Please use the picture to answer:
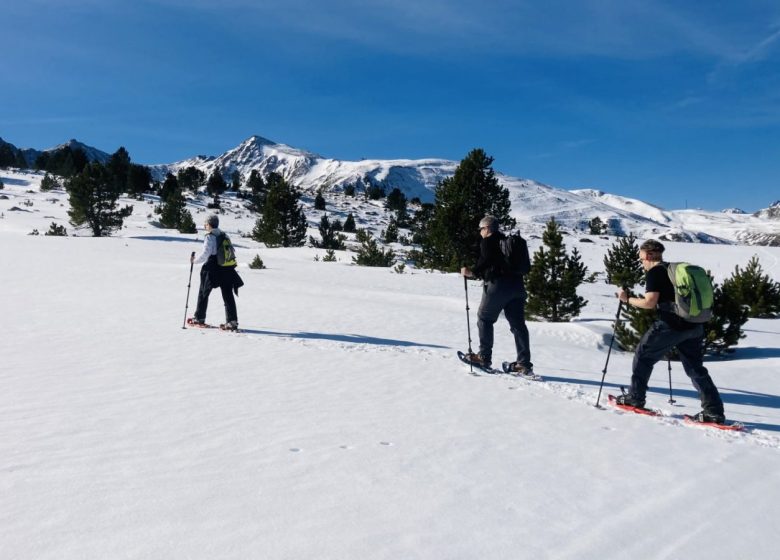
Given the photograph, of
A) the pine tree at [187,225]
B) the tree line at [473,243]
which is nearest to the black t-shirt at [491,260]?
the tree line at [473,243]

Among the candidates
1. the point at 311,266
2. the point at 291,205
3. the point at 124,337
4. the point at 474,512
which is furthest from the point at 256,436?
the point at 291,205

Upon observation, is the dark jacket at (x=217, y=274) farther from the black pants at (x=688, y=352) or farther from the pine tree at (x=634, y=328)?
the pine tree at (x=634, y=328)

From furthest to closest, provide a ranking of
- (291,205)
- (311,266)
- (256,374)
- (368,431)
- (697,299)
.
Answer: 1. (291,205)
2. (311,266)
3. (256,374)
4. (697,299)
5. (368,431)

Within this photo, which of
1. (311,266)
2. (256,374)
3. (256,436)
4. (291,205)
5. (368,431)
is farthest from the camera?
(291,205)

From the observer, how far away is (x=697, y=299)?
536cm

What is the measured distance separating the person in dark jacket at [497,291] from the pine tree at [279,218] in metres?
30.7

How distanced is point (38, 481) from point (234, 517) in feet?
4.50

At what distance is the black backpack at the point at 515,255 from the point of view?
7.11 m

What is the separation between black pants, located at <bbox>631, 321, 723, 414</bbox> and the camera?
551 cm

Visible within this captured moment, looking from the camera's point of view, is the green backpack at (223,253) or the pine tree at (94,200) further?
the pine tree at (94,200)

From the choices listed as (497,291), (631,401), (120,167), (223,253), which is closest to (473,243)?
(223,253)

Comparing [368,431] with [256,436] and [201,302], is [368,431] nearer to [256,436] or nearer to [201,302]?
[256,436]

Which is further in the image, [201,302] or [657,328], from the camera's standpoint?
[201,302]

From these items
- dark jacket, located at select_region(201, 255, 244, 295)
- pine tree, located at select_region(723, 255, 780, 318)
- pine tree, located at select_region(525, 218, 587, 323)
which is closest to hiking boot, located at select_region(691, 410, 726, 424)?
dark jacket, located at select_region(201, 255, 244, 295)
